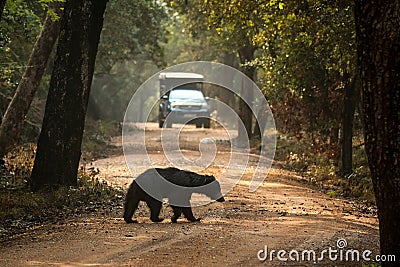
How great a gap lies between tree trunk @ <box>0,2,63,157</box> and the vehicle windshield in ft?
70.9

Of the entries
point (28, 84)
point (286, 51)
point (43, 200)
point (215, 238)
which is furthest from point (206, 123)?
point (215, 238)

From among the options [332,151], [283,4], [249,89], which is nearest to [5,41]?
[283,4]

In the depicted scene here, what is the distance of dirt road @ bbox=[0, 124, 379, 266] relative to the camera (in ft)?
28.9

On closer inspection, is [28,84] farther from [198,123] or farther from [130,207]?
[198,123]

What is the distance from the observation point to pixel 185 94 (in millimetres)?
40250

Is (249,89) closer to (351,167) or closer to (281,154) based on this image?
(281,154)

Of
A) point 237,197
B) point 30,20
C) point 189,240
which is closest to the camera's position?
point 189,240

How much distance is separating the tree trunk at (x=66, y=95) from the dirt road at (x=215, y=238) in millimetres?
2193

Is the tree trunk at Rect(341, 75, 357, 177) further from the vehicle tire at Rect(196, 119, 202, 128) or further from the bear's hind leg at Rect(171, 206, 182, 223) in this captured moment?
the vehicle tire at Rect(196, 119, 202, 128)

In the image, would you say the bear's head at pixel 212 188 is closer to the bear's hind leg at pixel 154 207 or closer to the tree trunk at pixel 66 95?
the bear's hind leg at pixel 154 207

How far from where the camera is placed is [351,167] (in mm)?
20141

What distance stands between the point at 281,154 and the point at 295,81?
816 cm

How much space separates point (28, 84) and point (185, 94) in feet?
72.7

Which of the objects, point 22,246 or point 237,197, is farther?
point 237,197
